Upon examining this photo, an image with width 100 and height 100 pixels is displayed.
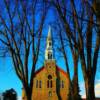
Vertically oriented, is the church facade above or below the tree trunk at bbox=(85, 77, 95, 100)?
above

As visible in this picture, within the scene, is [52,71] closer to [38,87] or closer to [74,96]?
[38,87]

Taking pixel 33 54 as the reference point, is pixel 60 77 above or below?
above

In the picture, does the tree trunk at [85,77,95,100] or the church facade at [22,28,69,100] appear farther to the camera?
the church facade at [22,28,69,100]

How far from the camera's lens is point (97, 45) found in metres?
17.6

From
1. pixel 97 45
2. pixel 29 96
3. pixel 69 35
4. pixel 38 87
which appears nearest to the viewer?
pixel 97 45

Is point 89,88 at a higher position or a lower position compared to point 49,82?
lower

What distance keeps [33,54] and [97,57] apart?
16.7 feet

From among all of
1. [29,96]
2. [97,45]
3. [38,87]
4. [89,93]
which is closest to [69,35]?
[97,45]

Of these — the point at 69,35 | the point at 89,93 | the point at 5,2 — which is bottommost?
the point at 89,93

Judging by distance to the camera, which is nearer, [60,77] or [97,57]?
[97,57]

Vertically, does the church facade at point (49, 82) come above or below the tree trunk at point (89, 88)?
above

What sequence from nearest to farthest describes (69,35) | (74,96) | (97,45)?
(97,45) → (69,35) → (74,96)

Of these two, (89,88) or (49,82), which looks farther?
(49,82)

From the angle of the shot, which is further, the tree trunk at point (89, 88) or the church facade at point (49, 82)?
the church facade at point (49, 82)
